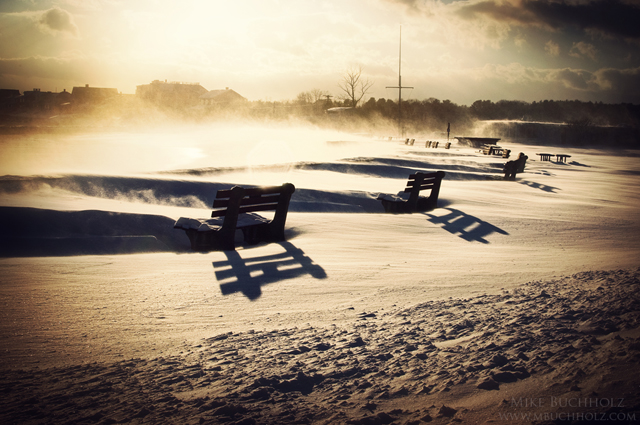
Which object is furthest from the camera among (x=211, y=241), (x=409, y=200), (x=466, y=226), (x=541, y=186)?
(x=541, y=186)

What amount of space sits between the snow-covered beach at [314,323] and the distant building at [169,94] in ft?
288

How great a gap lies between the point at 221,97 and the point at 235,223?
89.3m

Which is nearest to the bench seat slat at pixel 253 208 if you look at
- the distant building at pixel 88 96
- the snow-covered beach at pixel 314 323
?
the snow-covered beach at pixel 314 323

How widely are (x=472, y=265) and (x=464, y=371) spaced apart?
2.64 m

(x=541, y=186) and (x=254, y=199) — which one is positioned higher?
(x=254, y=199)

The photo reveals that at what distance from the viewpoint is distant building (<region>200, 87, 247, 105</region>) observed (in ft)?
288

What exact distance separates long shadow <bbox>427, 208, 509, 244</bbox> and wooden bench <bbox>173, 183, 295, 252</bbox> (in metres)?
2.97

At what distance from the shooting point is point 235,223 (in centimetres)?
600

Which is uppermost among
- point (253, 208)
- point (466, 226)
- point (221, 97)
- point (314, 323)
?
point (221, 97)

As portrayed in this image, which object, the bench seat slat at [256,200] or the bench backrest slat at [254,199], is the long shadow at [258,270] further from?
the bench seat slat at [256,200]

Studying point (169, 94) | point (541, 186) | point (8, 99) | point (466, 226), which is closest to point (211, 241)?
point (466, 226)

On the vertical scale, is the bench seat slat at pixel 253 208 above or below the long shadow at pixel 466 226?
above

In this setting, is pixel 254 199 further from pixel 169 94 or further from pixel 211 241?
pixel 169 94

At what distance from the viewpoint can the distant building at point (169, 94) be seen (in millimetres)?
87812
